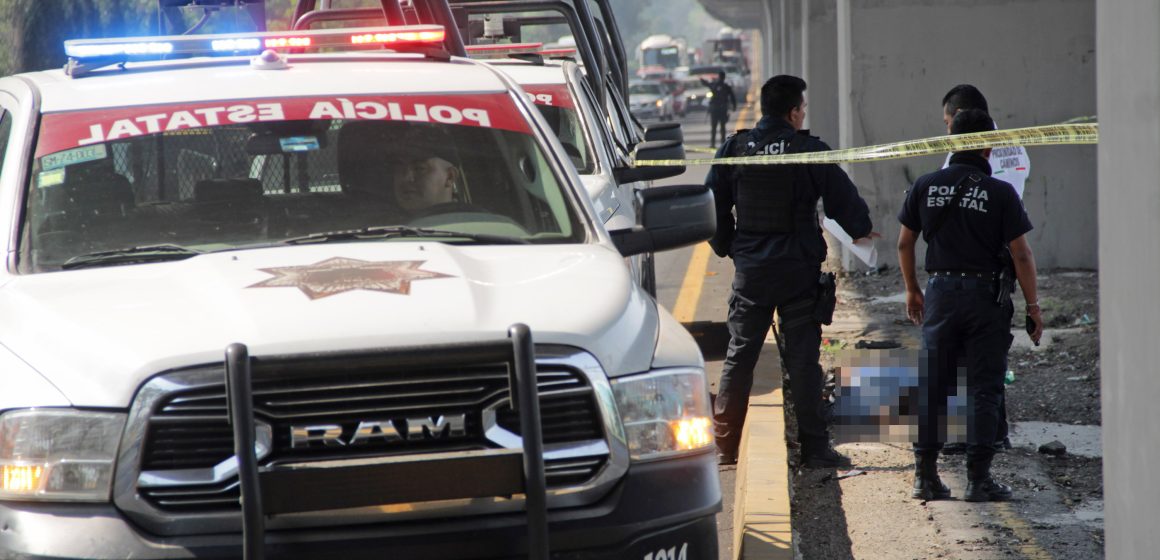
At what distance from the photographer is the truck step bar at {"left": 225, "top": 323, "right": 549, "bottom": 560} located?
10.0 feet

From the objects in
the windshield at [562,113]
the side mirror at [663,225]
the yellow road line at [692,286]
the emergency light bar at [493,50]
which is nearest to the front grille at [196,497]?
the side mirror at [663,225]

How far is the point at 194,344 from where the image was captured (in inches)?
125

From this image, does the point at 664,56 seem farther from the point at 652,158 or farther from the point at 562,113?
the point at 652,158

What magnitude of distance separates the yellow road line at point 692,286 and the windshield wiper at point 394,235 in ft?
22.6

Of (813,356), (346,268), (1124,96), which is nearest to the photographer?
(1124,96)

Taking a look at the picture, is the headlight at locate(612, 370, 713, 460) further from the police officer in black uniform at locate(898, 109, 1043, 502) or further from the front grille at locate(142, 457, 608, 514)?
the police officer in black uniform at locate(898, 109, 1043, 502)

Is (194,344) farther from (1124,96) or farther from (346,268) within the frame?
(1124,96)

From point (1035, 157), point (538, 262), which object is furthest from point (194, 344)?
point (1035, 157)

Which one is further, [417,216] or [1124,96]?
[417,216]

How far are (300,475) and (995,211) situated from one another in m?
3.73

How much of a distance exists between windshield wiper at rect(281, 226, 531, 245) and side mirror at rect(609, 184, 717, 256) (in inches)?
15.9

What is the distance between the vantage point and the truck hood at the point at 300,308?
318 cm

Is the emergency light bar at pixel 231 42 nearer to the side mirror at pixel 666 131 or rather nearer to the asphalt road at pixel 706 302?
the asphalt road at pixel 706 302

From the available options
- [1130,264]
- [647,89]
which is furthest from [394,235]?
[647,89]
